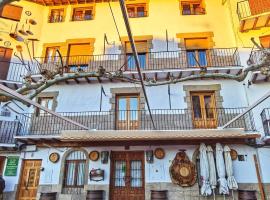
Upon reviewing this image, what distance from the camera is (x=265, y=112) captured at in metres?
9.77

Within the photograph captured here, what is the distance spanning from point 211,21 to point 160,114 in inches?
228

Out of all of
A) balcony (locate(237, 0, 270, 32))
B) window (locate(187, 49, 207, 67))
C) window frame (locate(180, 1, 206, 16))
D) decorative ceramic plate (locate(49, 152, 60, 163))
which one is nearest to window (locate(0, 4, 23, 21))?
decorative ceramic plate (locate(49, 152, 60, 163))

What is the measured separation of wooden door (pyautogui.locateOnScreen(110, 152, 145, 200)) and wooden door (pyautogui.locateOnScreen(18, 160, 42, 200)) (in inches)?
132

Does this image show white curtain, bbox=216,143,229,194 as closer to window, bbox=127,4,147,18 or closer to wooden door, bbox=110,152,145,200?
wooden door, bbox=110,152,145,200

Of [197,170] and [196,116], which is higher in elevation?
[196,116]

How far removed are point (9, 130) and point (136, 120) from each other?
230 inches

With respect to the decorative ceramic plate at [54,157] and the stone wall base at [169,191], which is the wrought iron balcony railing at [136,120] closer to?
the decorative ceramic plate at [54,157]

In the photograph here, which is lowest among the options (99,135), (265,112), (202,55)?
(99,135)

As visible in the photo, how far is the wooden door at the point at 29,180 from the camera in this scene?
1002 cm

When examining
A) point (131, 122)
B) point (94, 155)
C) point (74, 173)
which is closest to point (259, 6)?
point (131, 122)

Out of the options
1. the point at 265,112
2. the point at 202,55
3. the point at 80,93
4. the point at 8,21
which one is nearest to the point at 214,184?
the point at 265,112

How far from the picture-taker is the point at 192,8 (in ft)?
41.9

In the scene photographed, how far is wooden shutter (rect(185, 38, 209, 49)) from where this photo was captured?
11.8m

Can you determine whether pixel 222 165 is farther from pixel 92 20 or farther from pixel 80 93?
pixel 92 20
